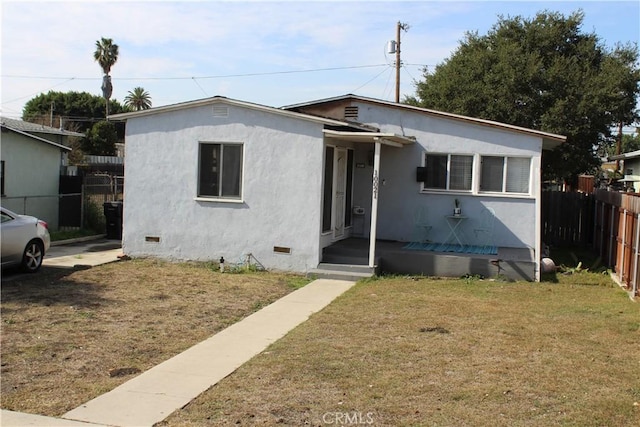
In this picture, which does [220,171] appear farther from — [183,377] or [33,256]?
[183,377]

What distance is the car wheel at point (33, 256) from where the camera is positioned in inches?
469

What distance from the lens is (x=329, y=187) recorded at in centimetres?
1386

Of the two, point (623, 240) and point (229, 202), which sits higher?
point (229, 202)

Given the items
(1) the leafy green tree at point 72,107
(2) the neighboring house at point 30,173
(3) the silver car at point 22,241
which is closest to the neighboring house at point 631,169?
(3) the silver car at point 22,241

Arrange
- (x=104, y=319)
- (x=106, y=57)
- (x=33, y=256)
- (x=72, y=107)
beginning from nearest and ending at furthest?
(x=104, y=319) < (x=33, y=256) < (x=106, y=57) < (x=72, y=107)

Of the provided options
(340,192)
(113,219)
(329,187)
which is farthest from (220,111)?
(113,219)

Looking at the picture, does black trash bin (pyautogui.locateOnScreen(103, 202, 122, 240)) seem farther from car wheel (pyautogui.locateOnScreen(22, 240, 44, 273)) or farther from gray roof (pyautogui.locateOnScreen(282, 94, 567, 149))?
gray roof (pyautogui.locateOnScreen(282, 94, 567, 149))

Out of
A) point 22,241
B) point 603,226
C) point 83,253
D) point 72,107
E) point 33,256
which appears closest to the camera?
point 22,241

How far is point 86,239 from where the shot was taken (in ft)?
58.7

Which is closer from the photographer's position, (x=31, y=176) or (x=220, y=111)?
(x=220, y=111)

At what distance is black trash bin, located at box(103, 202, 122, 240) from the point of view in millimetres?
17875

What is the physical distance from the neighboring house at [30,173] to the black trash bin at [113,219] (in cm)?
182

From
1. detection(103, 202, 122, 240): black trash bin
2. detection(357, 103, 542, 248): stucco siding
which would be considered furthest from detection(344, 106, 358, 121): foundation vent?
detection(103, 202, 122, 240): black trash bin

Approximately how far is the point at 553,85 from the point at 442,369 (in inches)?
781
